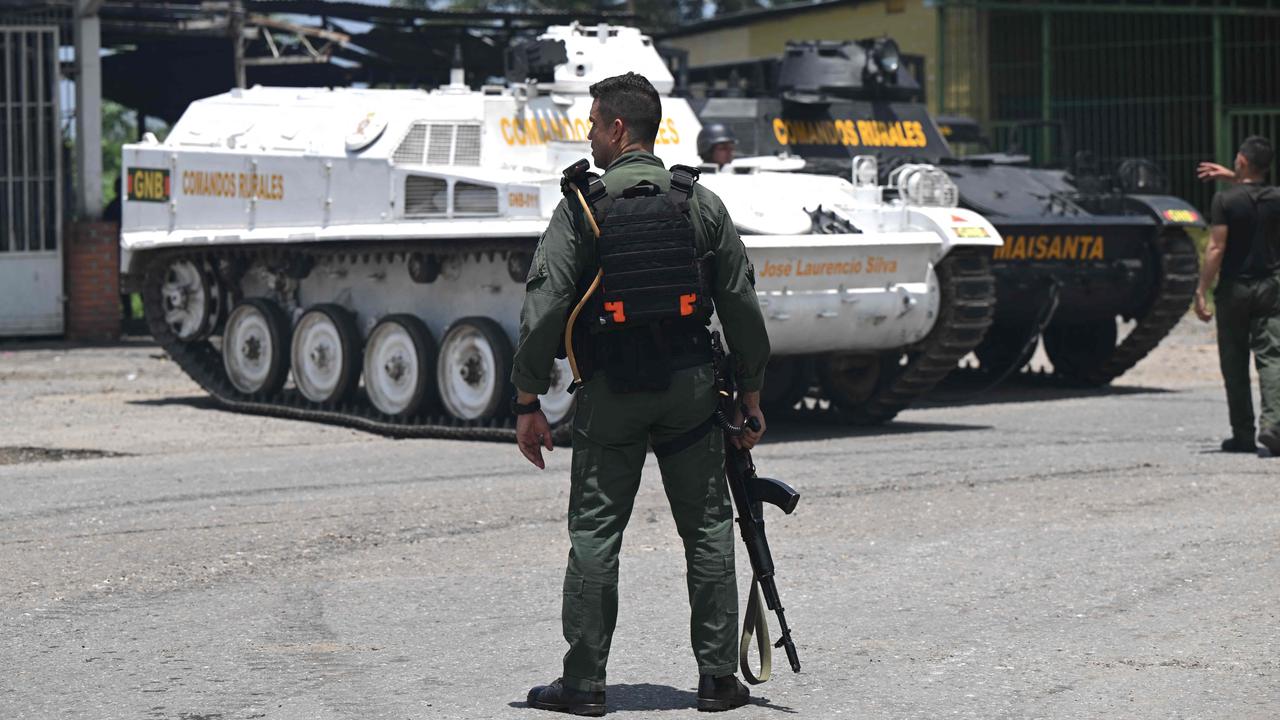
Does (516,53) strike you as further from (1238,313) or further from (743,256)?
(743,256)

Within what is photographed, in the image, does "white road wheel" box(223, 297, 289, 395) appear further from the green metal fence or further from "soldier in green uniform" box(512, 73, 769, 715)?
the green metal fence

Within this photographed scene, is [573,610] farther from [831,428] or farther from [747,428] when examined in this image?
[831,428]

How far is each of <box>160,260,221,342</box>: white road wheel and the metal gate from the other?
488 cm

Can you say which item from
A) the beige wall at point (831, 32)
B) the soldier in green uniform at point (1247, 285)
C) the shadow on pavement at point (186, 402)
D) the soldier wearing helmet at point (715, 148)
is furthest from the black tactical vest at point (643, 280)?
the beige wall at point (831, 32)

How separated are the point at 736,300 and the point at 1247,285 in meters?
6.61

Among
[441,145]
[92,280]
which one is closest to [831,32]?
[92,280]

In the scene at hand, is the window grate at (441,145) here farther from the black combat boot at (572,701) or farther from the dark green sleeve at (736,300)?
the black combat boot at (572,701)

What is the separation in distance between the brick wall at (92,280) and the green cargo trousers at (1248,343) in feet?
41.8

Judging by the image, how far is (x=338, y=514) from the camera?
948cm

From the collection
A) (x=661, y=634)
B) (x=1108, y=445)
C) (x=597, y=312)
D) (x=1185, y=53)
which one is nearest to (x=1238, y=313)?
(x=1108, y=445)

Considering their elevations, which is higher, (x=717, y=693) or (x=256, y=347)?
(x=256, y=347)

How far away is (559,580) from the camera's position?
773 cm

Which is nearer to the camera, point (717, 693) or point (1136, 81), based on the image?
point (717, 693)

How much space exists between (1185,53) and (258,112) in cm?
1568
